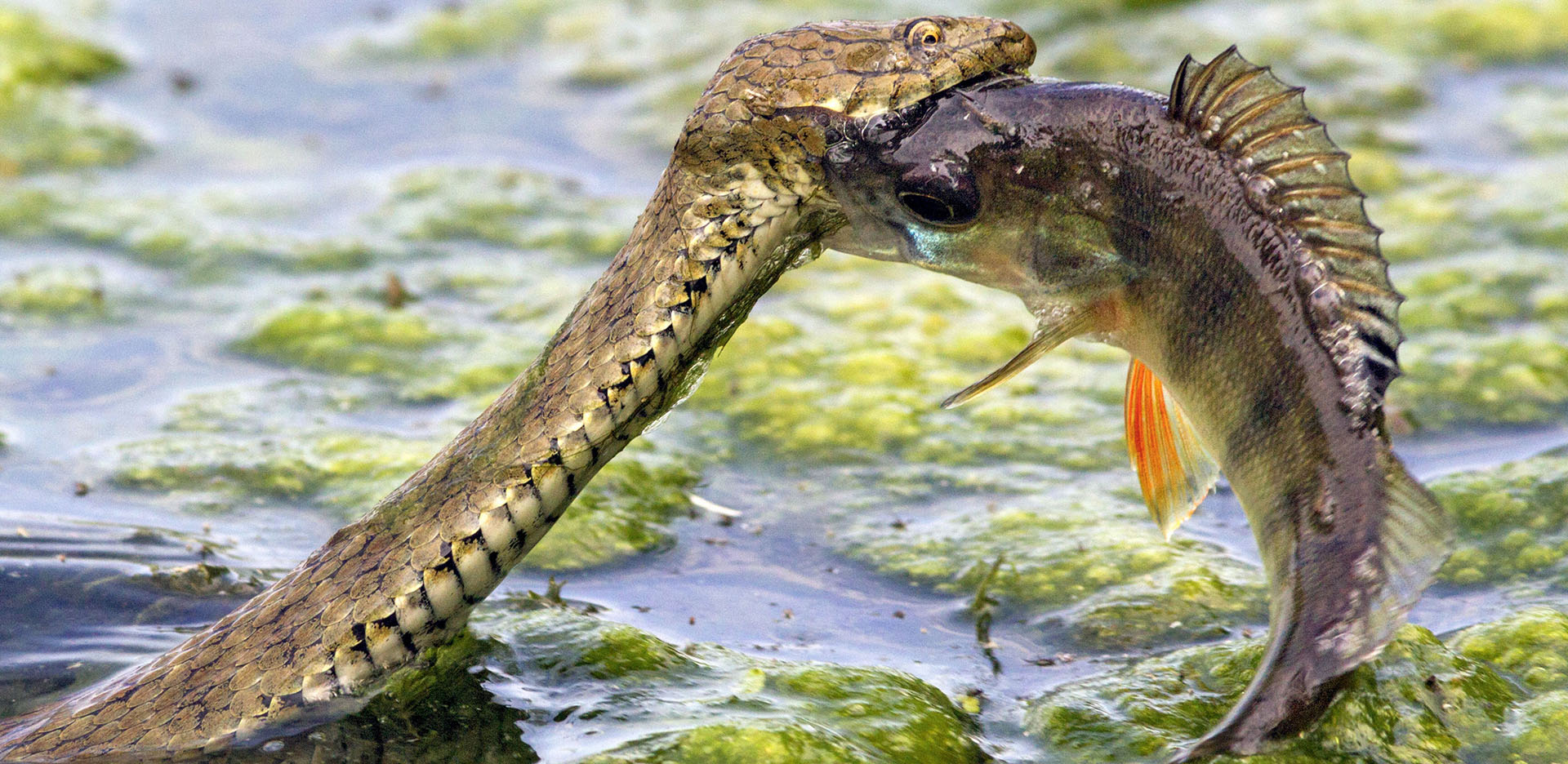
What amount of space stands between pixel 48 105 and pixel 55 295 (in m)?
2.47

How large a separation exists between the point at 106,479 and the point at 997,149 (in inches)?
132

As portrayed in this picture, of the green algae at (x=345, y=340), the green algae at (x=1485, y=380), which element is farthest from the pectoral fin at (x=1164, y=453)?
the green algae at (x=345, y=340)

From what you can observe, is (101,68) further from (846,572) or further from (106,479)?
(846,572)

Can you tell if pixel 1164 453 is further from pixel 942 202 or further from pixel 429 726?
pixel 429 726

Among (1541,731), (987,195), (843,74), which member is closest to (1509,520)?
(1541,731)

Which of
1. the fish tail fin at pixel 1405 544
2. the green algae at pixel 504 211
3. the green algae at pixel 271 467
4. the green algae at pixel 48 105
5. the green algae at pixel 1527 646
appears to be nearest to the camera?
the fish tail fin at pixel 1405 544

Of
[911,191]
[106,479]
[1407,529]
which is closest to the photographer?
[1407,529]

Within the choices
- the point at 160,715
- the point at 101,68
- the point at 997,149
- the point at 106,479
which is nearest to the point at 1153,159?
the point at 997,149

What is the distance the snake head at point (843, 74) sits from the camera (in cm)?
338

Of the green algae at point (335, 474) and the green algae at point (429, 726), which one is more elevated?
the green algae at point (335, 474)

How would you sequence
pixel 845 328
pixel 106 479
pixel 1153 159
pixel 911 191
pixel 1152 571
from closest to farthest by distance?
pixel 1153 159
pixel 911 191
pixel 1152 571
pixel 106 479
pixel 845 328

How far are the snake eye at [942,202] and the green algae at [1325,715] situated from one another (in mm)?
1243

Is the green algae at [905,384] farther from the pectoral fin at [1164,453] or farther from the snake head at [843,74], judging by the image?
the snake head at [843,74]

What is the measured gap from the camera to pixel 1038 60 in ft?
29.2
